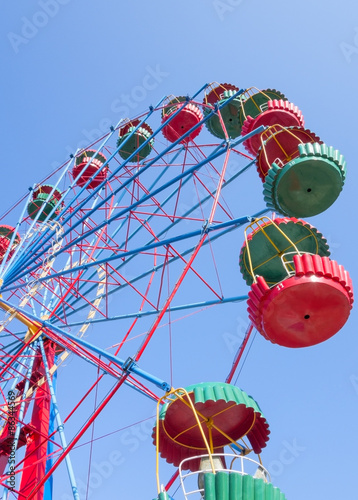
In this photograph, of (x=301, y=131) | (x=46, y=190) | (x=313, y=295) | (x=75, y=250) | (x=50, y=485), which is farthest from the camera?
(x=46, y=190)

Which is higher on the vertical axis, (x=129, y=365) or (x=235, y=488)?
(x=129, y=365)

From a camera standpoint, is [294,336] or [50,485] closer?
[294,336]

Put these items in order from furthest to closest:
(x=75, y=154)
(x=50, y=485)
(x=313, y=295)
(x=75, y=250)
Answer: (x=75, y=154) < (x=75, y=250) < (x=50, y=485) < (x=313, y=295)

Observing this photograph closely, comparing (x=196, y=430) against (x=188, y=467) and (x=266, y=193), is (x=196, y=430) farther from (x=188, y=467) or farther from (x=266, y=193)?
(x=266, y=193)

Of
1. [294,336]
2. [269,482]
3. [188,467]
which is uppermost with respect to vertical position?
[294,336]

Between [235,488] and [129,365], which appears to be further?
[129,365]

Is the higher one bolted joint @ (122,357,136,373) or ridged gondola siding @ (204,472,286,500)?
bolted joint @ (122,357,136,373)

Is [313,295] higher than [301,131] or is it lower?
lower

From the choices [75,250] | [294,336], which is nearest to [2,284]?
[75,250]

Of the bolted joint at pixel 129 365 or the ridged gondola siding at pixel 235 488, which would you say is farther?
the bolted joint at pixel 129 365

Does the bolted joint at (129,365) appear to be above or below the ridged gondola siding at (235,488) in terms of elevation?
above

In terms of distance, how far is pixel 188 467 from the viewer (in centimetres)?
964

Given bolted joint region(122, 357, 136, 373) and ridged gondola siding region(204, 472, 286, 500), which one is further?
bolted joint region(122, 357, 136, 373)

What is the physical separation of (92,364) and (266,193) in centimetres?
485
